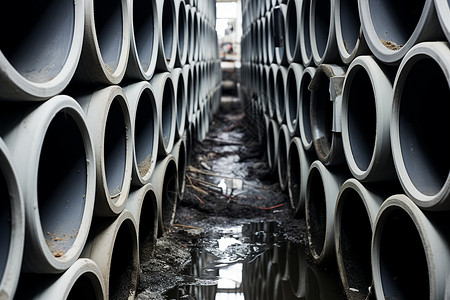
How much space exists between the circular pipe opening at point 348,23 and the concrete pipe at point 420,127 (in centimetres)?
71

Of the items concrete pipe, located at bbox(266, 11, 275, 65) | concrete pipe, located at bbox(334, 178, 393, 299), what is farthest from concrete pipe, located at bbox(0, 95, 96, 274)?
concrete pipe, located at bbox(266, 11, 275, 65)

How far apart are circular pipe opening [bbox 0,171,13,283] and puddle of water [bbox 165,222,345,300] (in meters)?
1.18

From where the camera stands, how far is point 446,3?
3.56 feet

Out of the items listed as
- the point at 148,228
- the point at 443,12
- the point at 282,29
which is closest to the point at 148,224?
the point at 148,228

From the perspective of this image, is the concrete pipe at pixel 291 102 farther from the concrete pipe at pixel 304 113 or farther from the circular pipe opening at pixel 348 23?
the circular pipe opening at pixel 348 23

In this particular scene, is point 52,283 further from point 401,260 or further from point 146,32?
point 146,32

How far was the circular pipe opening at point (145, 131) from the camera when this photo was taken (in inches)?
89.7

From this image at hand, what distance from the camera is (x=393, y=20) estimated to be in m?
1.59

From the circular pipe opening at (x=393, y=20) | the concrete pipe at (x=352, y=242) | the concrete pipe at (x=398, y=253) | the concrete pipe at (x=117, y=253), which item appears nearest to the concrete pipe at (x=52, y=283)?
the concrete pipe at (x=117, y=253)

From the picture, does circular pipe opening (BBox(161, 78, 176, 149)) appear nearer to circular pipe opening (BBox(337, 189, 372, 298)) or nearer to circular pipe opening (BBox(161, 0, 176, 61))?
circular pipe opening (BBox(161, 0, 176, 61))

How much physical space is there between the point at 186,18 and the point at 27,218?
122 inches

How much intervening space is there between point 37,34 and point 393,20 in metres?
1.17

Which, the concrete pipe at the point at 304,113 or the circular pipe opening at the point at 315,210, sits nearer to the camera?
the circular pipe opening at the point at 315,210

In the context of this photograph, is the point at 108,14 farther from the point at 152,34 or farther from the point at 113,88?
the point at 152,34
